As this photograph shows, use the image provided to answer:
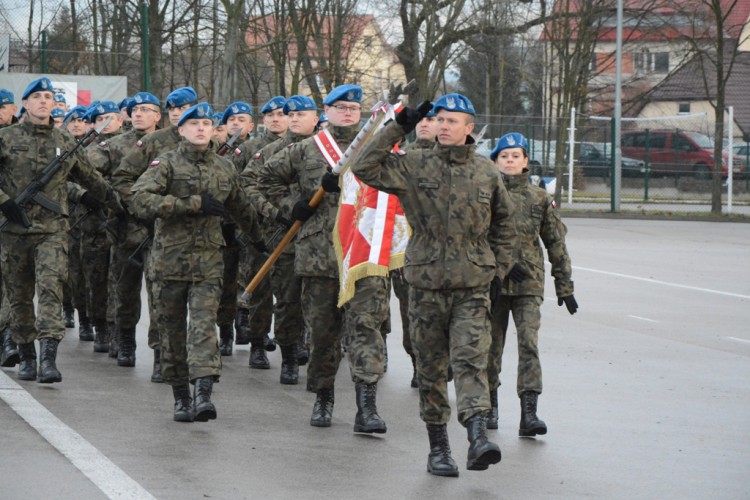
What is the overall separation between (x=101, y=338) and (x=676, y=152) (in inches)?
1135

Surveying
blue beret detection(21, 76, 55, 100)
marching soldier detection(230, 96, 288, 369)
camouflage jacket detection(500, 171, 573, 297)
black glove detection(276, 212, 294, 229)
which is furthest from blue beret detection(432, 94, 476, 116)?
blue beret detection(21, 76, 55, 100)

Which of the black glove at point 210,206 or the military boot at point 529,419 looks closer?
the military boot at point 529,419

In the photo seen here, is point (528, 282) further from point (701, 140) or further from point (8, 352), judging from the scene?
point (701, 140)

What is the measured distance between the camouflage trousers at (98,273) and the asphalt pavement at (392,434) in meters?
0.33

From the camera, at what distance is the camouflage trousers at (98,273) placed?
38.0 ft

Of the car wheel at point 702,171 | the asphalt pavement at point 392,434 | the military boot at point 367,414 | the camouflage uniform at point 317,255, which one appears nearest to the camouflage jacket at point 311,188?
the camouflage uniform at point 317,255

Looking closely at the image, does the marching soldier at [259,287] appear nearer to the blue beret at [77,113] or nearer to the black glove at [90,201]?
the black glove at [90,201]

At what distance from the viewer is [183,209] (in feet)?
27.1

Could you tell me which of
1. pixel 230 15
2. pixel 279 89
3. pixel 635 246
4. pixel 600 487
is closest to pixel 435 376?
pixel 600 487

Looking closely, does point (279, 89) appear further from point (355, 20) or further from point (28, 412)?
point (28, 412)

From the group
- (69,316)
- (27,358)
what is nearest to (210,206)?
(27,358)

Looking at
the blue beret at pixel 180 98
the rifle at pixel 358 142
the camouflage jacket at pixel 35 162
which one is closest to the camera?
the rifle at pixel 358 142

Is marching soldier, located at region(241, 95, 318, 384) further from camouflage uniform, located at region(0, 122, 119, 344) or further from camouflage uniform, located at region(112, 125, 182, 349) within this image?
camouflage uniform, located at region(0, 122, 119, 344)

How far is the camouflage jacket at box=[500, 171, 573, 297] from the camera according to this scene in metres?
8.32
